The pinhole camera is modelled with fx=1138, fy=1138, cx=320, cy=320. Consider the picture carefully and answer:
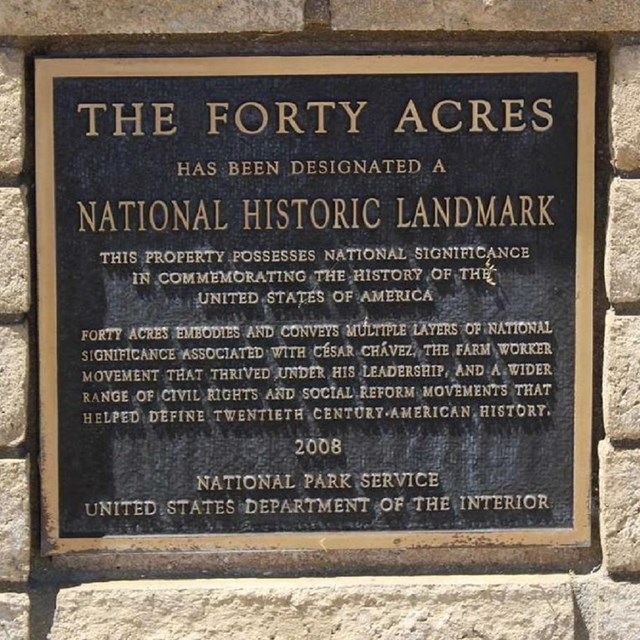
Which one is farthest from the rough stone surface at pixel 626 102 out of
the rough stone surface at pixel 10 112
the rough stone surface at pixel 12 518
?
the rough stone surface at pixel 12 518

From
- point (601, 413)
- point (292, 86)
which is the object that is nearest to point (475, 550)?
point (601, 413)

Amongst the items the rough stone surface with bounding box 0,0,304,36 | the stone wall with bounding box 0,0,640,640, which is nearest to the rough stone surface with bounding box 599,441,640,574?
the stone wall with bounding box 0,0,640,640

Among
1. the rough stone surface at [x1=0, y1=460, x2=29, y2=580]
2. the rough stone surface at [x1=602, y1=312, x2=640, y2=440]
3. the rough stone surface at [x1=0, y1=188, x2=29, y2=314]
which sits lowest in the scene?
the rough stone surface at [x1=0, y1=460, x2=29, y2=580]

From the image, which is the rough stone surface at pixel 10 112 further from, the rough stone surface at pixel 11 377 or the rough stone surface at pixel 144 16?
the rough stone surface at pixel 11 377

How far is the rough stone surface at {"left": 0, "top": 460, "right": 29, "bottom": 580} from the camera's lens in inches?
145

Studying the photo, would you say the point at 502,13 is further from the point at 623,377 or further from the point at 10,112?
the point at 10,112

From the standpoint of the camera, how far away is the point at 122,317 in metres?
3.74

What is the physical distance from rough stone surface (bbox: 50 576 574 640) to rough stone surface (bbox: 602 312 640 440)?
0.57m

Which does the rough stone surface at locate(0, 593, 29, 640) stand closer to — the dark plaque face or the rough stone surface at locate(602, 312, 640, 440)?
the dark plaque face

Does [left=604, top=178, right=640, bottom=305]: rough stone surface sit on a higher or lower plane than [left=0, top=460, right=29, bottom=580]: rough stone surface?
higher

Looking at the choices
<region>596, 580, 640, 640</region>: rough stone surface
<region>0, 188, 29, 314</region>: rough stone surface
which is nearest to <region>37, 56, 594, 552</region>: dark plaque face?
<region>0, 188, 29, 314</region>: rough stone surface

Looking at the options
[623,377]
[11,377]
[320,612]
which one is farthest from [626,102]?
[11,377]

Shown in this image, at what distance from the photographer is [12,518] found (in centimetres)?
370

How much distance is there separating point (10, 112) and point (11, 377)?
853 millimetres
